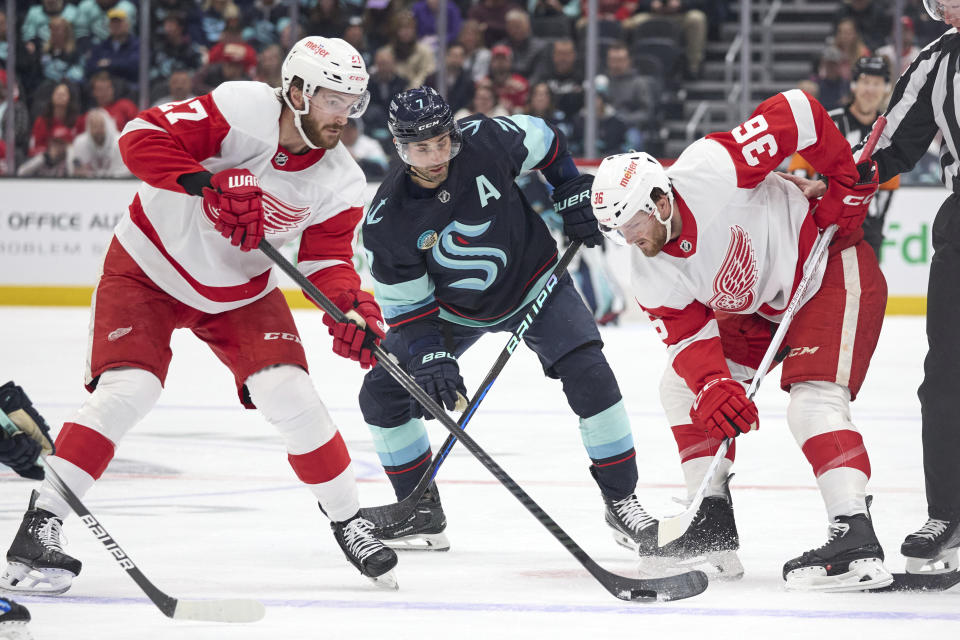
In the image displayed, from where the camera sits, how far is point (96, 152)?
9.22 metres

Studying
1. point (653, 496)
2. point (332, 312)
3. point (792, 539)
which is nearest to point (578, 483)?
point (653, 496)

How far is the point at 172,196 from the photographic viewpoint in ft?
9.86

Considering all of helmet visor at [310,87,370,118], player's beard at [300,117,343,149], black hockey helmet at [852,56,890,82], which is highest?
helmet visor at [310,87,370,118]

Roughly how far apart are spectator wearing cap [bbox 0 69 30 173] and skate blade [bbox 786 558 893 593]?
7607 millimetres

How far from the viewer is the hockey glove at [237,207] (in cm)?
279

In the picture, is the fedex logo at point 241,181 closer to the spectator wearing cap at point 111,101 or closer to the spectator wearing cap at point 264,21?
the spectator wearing cap at point 111,101

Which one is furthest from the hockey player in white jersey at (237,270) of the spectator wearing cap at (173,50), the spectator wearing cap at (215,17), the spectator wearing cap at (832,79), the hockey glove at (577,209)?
the spectator wearing cap at (215,17)

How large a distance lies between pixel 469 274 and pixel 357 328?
0.40 metres

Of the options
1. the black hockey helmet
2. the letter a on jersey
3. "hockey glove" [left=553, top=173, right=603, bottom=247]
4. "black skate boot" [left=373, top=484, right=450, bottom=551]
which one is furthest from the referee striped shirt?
the black hockey helmet

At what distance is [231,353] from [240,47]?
23.4 ft

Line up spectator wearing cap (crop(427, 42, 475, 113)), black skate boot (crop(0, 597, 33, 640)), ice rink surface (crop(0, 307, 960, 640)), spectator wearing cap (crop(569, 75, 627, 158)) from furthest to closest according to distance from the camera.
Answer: spectator wearing cap (crop(427, 42, 475, 113)) < spectator wearing cap (crop(569, 75, 627, 158)) < ice rink surface (crop(0, 307, 960, 640)) < black skate boot (crop(0, 597, 33, 640))

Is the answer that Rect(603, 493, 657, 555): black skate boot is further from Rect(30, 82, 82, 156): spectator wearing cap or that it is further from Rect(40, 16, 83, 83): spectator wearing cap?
Rect(40, 16, 83, 83): spectator wearing cap

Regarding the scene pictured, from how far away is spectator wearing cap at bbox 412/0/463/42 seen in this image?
9602 mm

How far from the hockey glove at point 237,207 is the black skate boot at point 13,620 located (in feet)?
2.83
